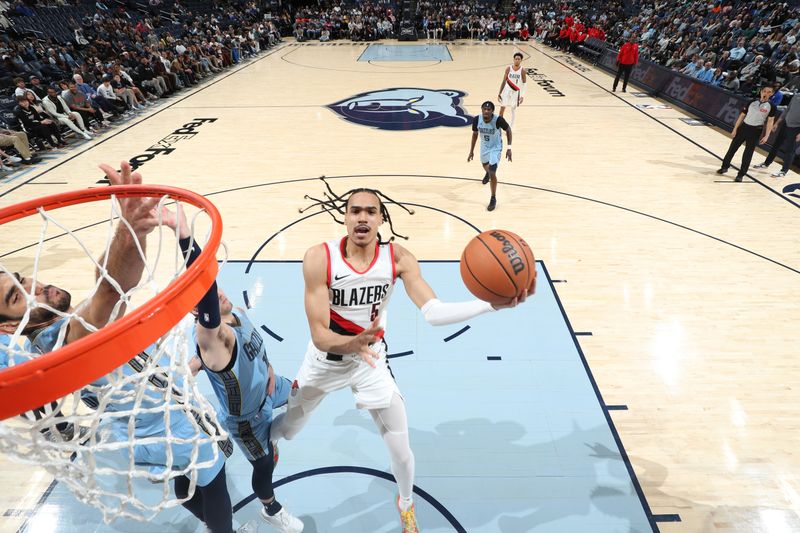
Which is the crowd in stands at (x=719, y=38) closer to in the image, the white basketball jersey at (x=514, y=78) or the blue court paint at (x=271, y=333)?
the white basketball jersey at (x=514, y=78)

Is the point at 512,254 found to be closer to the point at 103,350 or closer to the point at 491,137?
the point at 103,350

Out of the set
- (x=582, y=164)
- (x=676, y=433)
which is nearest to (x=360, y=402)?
(x=676, y=433)

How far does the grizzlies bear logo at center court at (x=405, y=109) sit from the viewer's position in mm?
11344

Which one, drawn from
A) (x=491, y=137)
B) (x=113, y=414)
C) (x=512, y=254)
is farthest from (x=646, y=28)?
(x=113, y=414)

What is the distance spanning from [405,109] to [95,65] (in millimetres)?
8243

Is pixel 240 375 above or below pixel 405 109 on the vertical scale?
above

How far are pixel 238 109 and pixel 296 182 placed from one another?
18.9 feet

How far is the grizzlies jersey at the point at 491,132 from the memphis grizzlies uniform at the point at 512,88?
3072mm

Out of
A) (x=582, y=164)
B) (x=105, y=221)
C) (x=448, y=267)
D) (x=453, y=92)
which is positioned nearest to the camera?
(x=448, y=267)

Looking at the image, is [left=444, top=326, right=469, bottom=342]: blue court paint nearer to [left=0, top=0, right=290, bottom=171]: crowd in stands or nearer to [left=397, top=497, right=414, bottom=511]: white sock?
[left=397, top=497, right=414, bottom=511]: white sock

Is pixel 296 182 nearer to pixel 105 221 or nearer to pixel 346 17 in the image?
pixel 105 221

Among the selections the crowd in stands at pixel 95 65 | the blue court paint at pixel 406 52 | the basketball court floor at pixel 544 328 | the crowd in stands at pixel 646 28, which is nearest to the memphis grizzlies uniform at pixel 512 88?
the basketball court floor at pixel 544 328

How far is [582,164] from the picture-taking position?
8.81m

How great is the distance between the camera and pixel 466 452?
3.46 metres
